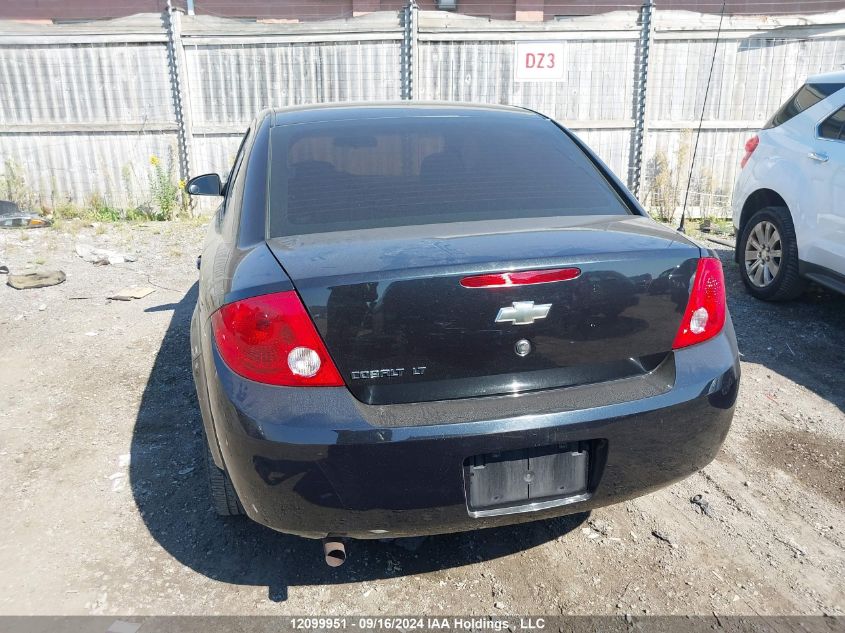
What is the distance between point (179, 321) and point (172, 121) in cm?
527

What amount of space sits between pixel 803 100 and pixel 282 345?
4.97m

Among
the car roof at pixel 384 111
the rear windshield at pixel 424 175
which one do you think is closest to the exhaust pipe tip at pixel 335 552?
the rear windshield at pixel 424 175

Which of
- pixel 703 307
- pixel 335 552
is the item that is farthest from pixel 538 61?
pixel 335 552

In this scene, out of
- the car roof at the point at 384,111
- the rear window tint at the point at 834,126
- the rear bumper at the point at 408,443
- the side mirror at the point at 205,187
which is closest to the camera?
the rear bumper at the point at 408,443

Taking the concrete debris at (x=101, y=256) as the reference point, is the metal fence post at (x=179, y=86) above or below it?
above

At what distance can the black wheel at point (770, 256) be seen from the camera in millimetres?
5035

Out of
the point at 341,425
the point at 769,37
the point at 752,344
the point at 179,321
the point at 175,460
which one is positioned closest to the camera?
the point at 341,425

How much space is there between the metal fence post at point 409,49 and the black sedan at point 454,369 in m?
7.43

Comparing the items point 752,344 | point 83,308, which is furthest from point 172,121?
point 752,344

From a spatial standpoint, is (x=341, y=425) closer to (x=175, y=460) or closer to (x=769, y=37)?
(x=175, y=460)

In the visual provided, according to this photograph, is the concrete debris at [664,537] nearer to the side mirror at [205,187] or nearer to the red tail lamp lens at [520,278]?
the red tail lamp lens at [520,278]

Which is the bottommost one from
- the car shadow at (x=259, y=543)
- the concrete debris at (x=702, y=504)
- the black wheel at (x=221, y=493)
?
the car shadow at (x=259, y=543)

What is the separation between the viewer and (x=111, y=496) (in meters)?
3.00

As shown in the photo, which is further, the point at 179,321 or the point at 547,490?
the point at 179,321
